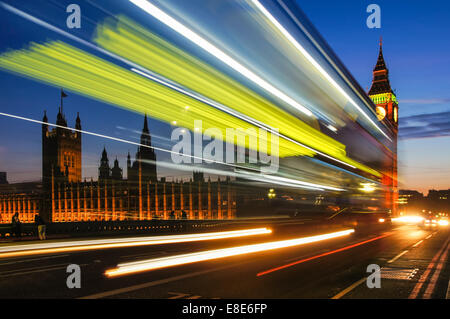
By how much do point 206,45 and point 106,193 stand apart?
7523 cm

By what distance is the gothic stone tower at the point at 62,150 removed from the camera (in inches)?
4060

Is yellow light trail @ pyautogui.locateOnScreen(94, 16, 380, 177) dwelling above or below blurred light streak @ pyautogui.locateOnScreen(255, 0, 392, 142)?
below

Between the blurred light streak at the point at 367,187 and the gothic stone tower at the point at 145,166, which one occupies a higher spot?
the gothic stone tower at the point at 145,166

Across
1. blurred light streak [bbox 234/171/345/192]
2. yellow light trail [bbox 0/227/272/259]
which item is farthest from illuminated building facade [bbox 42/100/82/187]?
blurred light streak [bbox 234/171/345/192]

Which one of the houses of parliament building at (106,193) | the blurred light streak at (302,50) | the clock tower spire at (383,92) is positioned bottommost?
the houses of parliament building at (106,193)

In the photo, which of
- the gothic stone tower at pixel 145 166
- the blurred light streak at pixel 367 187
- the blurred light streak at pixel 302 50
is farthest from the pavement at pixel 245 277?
the gothic stone tower at pixel 145 166

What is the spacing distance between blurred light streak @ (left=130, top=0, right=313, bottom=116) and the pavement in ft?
15.4

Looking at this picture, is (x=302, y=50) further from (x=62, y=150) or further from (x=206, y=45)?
(x=62, y=150)

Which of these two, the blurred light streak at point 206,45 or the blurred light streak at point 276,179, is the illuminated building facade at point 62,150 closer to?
the blurred light streak at point 276,179

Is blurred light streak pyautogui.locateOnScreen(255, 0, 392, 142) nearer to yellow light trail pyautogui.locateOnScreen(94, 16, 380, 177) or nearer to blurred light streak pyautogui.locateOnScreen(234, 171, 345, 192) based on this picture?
yellow light trail pyautogui.locateOnScreen(94, 16, 380, 177)

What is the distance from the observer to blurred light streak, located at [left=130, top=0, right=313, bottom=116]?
23.1 ft

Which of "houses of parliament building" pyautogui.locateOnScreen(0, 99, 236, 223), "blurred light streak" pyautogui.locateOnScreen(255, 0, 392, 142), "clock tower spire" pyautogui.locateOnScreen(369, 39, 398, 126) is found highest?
"clock tower spire" pyautogui.locateOnScreen(369, 39, 398, 126)

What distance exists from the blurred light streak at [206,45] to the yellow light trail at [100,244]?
7.77 meters

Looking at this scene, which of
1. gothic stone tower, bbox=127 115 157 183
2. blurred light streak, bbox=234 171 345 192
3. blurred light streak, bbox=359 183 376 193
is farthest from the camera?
gothic stone tower, bbox=127 115 157 183
